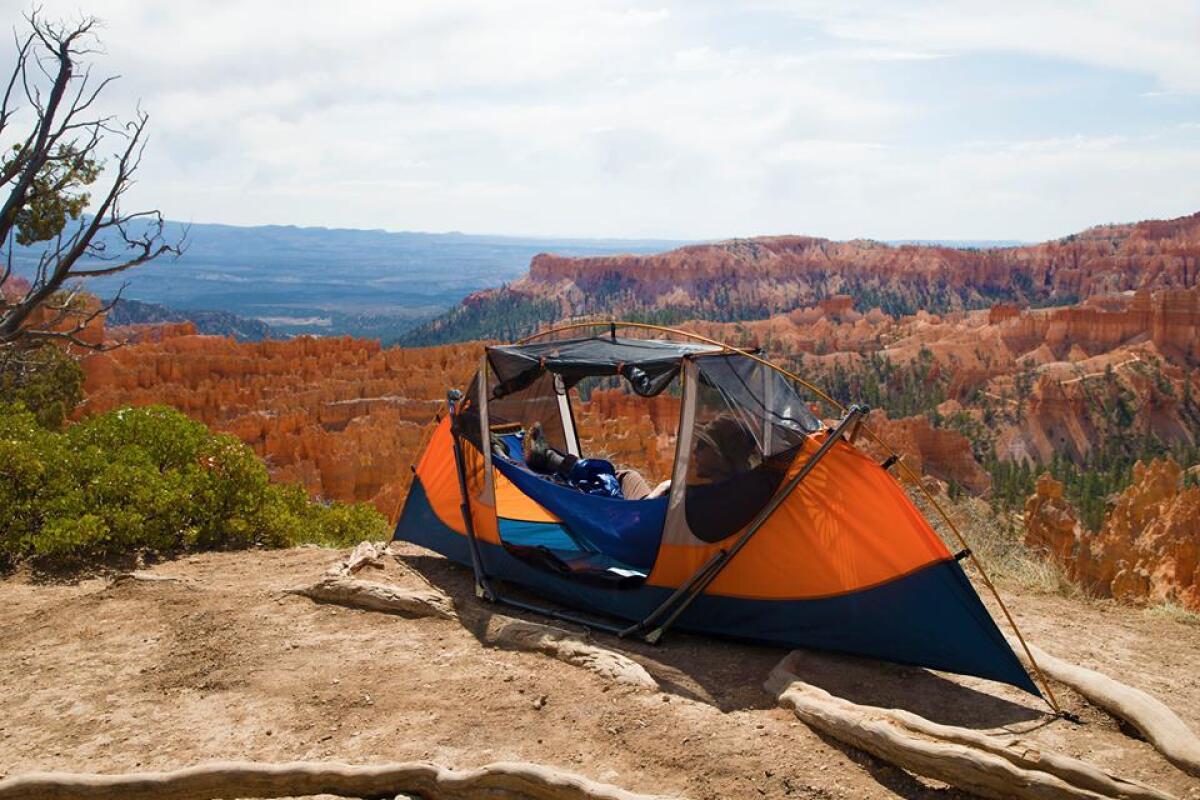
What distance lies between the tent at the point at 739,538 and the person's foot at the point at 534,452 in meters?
0.37

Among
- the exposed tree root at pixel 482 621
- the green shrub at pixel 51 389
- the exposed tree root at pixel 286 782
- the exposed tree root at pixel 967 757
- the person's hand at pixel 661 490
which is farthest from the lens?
the green shrub at pixel 51 389

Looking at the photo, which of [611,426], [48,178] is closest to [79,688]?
[48,178]

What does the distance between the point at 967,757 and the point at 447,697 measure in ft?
7.72

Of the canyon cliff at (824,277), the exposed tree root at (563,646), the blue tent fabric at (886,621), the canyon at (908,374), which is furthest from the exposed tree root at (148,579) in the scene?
the canyon cliff at (824,277)

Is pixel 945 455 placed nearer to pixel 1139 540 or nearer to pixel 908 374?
pixel 1139 540

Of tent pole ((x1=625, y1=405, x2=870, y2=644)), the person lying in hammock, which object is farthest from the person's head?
the person lying in hammock

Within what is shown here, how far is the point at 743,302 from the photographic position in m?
140

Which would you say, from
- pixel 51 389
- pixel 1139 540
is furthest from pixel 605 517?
pixel 51 389

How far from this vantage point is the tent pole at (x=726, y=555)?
17.5 ft

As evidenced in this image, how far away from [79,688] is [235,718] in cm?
101

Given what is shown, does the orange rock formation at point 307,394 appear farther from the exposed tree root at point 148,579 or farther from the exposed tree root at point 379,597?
the exposed tree root at point 379,597

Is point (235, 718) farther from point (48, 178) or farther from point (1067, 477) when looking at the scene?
point (1067, 477)

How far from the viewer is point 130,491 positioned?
23.7 ft

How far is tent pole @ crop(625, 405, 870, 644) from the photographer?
534cm
